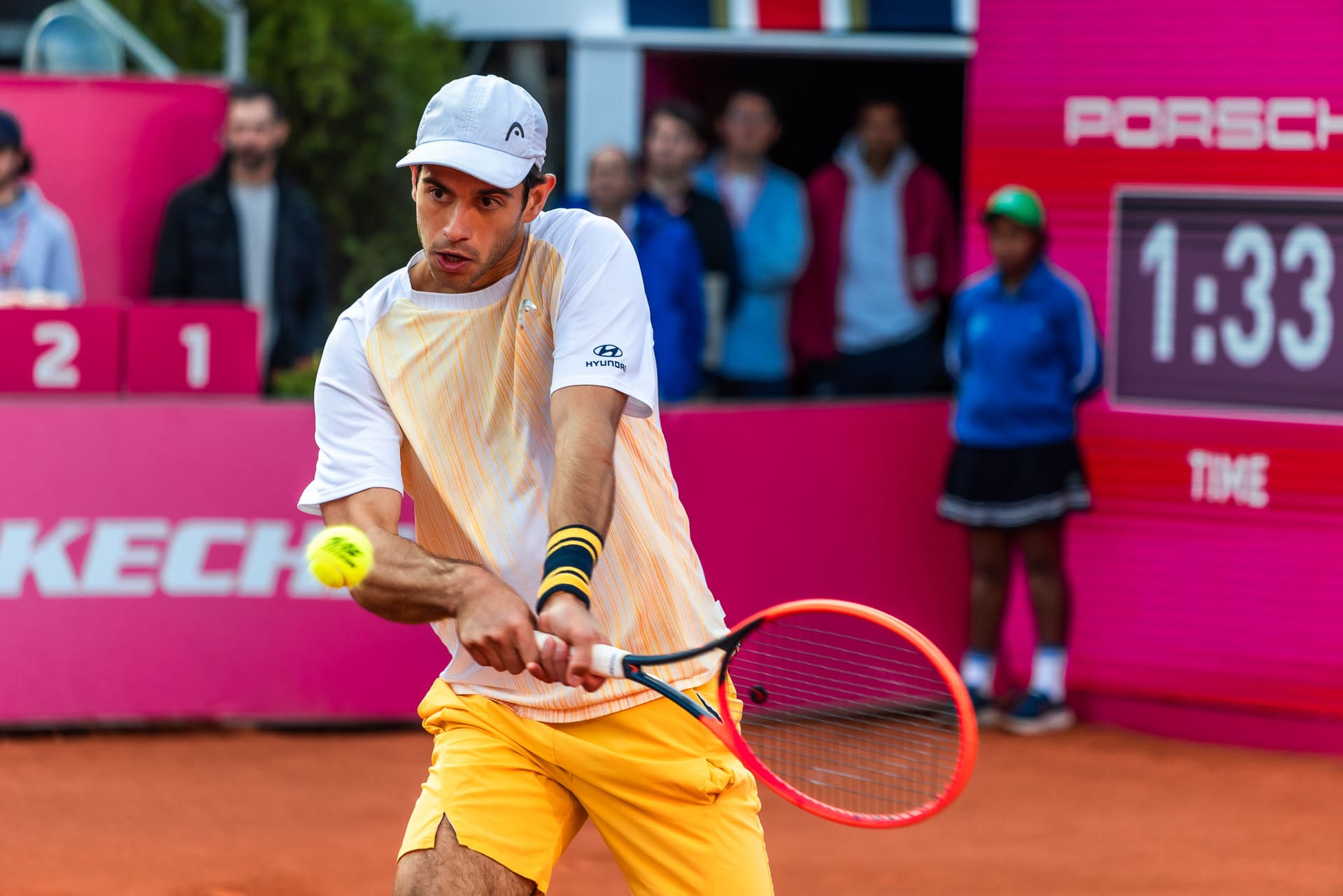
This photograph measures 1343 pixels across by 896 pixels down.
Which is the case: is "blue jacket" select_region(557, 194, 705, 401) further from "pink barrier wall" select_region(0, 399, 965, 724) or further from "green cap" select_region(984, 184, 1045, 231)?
"green cap" select_region(984, 184, 1045, 231)

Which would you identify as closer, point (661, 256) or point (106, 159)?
point (661, 256)

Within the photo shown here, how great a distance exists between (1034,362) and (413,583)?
14.8 feet

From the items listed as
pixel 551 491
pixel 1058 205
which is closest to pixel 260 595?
pixel 1058 205

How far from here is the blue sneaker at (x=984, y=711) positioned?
7.61 meters

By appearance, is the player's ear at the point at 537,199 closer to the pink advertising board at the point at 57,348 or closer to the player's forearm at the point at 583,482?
the player's forearm at the point at 583,482

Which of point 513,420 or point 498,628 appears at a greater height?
point 513,420

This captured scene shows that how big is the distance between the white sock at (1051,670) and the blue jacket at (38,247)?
4.03m

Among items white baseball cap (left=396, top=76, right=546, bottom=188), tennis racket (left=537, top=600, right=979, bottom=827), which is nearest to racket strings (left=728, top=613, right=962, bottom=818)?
tennis racket (left=537, top=600, right=979, bottom=827)

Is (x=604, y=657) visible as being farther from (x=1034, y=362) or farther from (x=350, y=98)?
(x=350, y=98)

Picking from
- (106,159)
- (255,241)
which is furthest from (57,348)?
(106,159)

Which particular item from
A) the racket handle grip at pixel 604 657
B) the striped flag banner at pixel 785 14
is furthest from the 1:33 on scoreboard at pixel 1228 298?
the racket handle grip at pixel 604 657

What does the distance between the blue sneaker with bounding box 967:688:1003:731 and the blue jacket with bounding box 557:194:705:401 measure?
1.70 metres

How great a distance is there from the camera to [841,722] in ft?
12.3

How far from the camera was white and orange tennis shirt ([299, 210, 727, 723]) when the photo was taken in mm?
3463
